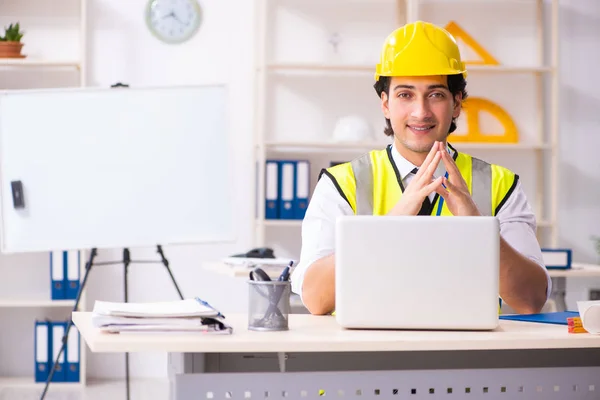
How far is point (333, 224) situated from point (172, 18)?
3.21 m

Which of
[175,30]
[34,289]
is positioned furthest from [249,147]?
[34,289]

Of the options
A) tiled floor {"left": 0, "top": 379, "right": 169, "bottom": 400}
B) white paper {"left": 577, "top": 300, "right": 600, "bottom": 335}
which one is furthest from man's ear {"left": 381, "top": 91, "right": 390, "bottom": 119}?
tiled floor {"left": 0, "top": 379, "right": 169, "bottom": 400}

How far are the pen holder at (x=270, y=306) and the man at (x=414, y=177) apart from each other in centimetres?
27

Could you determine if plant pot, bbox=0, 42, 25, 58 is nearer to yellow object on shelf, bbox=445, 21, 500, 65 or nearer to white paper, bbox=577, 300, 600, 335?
yellow object on shelf, bbox=445, 21, 500, 65

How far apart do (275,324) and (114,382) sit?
3.45m

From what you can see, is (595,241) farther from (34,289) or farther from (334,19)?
(34,289)

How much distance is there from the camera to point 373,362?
1.76 m

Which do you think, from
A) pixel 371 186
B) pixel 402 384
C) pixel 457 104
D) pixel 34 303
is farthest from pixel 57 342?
pixel 402 384

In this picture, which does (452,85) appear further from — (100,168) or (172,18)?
(172,18)

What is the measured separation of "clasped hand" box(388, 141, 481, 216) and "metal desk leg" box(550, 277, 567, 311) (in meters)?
2.40

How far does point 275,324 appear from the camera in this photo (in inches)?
67.7

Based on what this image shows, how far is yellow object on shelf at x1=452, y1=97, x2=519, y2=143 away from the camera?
4965 mm

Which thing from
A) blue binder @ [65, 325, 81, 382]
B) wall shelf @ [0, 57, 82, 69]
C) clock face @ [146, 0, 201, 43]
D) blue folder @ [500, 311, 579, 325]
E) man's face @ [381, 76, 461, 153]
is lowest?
blue binder @ [65, 325, 81, 382]

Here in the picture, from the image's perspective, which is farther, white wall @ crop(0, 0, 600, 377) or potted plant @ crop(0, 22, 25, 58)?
white wall @ crop(0, 0, 600, 377)
